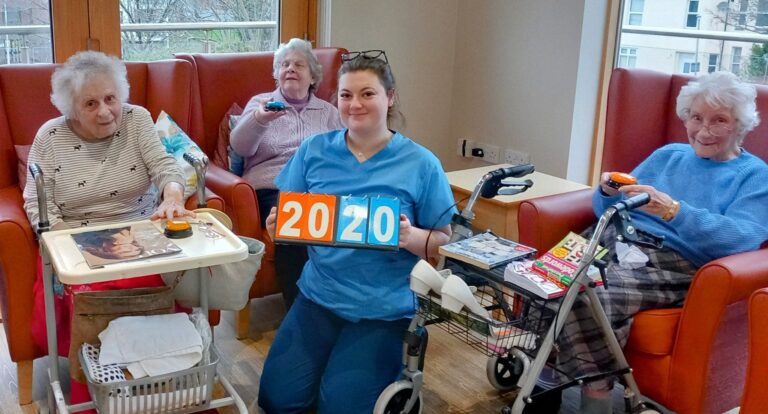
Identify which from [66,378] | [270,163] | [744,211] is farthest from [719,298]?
[66,378]

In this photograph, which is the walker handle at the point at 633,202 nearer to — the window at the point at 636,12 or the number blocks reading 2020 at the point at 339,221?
the number blocks reading 2020 at the point at 339,221

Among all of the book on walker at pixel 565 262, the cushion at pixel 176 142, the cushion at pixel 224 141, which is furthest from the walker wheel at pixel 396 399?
the cushion at pixel 224 141

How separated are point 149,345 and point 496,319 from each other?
0.91 m

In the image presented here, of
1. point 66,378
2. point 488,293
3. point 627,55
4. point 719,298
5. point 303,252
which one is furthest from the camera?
point 627,55

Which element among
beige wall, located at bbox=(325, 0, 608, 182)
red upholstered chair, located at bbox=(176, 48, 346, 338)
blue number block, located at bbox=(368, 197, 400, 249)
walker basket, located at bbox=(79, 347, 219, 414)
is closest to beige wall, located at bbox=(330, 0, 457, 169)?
beige wall, located at bbox=(325, 0, 608, 182)

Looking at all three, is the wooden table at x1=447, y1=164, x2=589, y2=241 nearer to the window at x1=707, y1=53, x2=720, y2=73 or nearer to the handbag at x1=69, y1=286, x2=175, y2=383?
the window at x1=707, y1=53, x2=720, y2=73

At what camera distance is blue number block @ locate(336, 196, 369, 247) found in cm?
211

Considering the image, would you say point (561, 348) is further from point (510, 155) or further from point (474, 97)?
point (474, 97)

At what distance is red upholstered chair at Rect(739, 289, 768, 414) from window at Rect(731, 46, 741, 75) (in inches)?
71.9

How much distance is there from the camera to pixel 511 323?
2.06 m

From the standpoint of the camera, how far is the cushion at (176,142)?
2.88m

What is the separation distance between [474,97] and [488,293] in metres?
2.28

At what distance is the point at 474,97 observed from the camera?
4.43 meters

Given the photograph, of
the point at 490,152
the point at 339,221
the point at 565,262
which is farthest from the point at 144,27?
the point at 565,262
